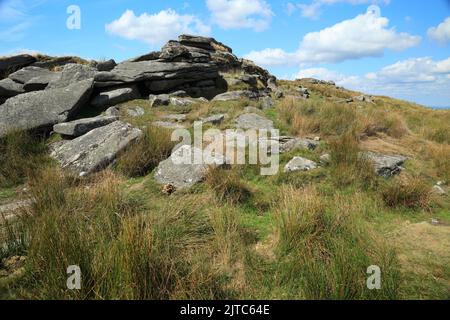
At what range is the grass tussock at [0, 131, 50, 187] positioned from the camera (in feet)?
21.7

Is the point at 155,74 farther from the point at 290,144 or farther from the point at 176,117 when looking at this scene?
the point at 290,144

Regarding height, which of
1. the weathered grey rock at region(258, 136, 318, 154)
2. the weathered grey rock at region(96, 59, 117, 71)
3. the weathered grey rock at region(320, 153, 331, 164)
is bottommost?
the weathered grey rock at region(320, 153, 331, 164)

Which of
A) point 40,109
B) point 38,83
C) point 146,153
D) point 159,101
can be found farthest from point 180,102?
point 146,153

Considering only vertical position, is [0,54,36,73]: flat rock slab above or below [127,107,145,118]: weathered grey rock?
above

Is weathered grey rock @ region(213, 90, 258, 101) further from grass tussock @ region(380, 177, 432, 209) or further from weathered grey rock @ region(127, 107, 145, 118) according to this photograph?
grass tussock @ region(380, 177, 432, 209)

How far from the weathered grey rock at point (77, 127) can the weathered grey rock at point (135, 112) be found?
209cm

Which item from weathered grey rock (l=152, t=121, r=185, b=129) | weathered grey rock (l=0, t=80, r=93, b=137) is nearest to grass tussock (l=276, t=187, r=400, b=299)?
weathered grey rock (l=152, t=121, r=185, b=129)

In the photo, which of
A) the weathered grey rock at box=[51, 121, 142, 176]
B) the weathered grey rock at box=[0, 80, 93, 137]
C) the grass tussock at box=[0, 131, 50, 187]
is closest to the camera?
the grass tussock at box=[0, 131, 50, 187]

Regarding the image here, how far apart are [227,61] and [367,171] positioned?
1395cm

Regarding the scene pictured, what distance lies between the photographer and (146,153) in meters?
7.13

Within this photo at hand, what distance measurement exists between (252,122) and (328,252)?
262 inches

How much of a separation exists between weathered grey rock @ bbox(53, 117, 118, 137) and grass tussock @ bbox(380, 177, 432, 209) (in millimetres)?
6322

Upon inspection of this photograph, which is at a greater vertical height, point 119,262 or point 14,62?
point 14,62

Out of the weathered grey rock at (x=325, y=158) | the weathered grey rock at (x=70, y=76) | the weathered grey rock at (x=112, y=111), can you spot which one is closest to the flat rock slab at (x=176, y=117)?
the weathered grey rock at (x=112, y=111)
